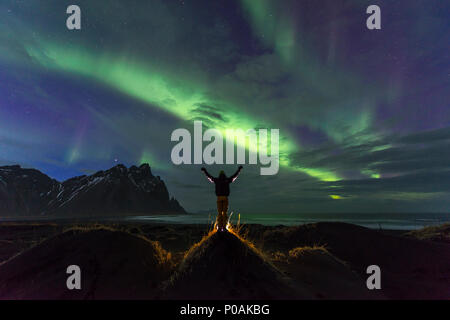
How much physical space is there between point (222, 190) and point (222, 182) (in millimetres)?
323

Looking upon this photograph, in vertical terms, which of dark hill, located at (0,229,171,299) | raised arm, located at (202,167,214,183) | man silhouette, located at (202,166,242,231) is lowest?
dark hill, located at (0,229,171,299)

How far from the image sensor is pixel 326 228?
20.7 meters

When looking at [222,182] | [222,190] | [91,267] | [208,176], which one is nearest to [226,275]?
[222,190]

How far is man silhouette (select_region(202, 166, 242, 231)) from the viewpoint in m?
8.45

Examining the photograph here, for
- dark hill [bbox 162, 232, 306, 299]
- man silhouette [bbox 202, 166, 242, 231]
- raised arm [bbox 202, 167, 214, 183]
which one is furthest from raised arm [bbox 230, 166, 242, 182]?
dark hill [bbox 162, 232, 306, 299]

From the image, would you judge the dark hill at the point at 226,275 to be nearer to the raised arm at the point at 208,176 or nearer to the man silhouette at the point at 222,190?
the man silhouette at the point at 222,190

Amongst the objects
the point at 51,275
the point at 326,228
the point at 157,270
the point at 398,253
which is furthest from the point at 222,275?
the point at 326,228

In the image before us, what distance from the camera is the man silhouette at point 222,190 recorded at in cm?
845

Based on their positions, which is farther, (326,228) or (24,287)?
(326,228)

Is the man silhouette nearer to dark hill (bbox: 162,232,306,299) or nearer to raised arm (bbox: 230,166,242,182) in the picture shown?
raised arm (bbox: 230,166,242,182)

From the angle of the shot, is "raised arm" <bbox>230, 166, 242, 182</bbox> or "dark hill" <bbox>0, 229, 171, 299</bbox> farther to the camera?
"raised arm" <bbox>230, 166, 242, 182</bbox>

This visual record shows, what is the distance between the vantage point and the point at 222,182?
8.44 meters
